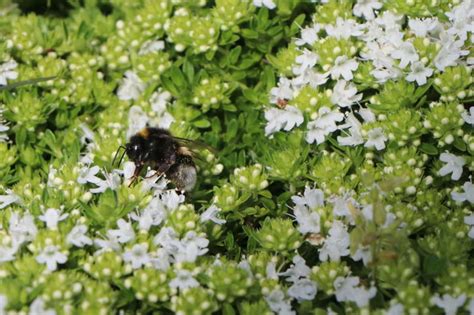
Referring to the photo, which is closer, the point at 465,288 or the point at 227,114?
the point at 465,288

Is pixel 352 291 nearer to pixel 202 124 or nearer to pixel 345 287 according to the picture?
pixel 345 287

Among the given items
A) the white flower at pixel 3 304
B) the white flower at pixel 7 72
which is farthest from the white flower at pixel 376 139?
the white flower at pixel 7 72

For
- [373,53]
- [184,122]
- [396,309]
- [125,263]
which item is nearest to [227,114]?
[184,122]

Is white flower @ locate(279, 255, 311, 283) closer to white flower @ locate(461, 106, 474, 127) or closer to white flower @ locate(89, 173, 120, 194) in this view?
white flower @ locate(89, 173, 120, 194)

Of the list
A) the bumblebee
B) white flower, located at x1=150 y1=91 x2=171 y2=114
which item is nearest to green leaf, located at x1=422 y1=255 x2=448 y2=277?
the bumblebee

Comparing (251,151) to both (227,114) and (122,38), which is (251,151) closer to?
(227,114)

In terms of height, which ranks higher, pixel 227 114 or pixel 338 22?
pixel 338 22
